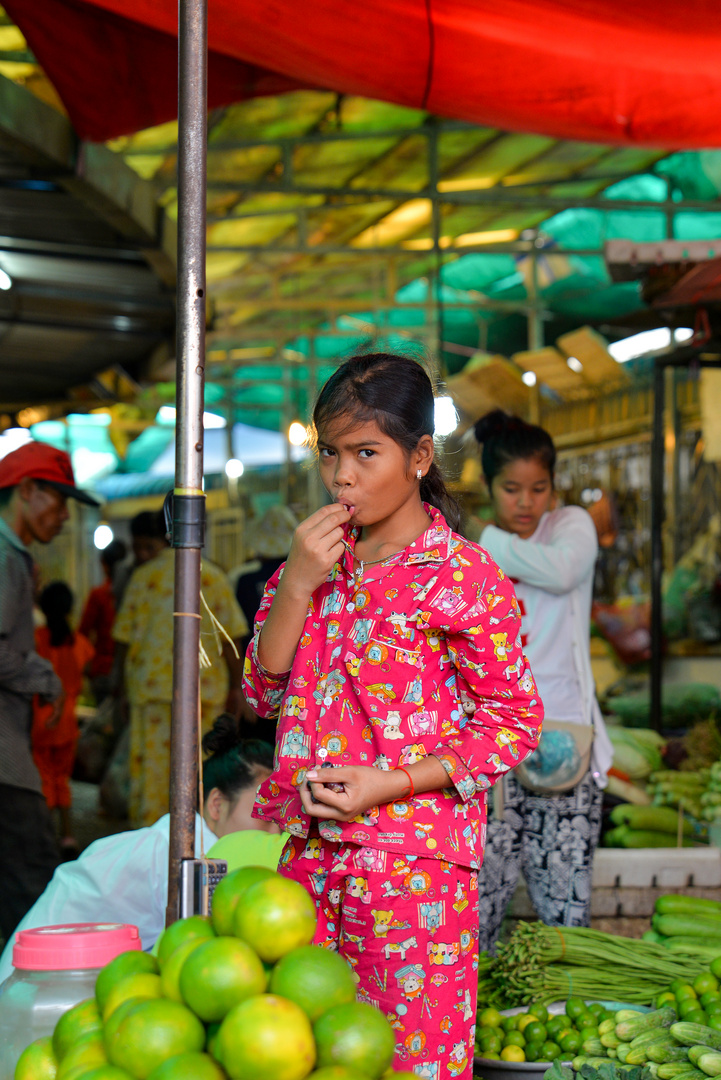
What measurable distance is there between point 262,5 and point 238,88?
1313 millimetres

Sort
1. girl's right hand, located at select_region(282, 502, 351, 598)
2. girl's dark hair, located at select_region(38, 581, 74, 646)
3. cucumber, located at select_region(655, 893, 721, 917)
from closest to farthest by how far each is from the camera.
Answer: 1. girl's right hand, located at select_region(282, 502, 351, 598)
2. cucumber, located at select_region(655, 893, 721, 917)
3. girl's dark hair, located at select_region(38, 581, 74, 646)

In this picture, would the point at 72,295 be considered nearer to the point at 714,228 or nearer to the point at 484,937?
the point at 484,937

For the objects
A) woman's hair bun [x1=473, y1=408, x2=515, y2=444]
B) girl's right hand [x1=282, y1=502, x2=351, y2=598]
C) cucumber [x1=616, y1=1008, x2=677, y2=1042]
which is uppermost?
woman's hair bun [x1=473, y1=408, x2=515, y2=444]

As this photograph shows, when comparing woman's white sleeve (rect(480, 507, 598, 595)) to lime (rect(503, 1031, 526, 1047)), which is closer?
lime (rect(503, 1031, 526, 1047))

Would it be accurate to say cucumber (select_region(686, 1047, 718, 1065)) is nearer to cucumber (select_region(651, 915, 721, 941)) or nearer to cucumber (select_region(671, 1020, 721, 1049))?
cucumber (select_region(671, 1020, 721, 1049))

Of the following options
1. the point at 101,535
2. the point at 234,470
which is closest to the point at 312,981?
the point at 234,470

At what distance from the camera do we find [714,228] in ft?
20.8

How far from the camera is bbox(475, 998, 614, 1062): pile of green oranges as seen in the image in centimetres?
241

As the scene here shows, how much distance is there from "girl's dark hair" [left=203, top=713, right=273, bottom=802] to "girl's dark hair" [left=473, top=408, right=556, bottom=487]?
108cm

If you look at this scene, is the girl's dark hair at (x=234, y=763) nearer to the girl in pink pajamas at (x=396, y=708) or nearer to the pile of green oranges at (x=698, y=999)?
the girl in pink pajamas at (x=396, y=708)

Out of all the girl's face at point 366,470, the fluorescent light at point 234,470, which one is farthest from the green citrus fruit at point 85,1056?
the fluorescent light at point 234,470

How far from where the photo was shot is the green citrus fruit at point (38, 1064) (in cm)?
121

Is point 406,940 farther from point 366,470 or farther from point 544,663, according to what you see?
point 544,663

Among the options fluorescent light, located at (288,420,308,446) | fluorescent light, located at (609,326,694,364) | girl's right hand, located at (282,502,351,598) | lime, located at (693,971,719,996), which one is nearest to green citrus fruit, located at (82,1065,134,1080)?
girl's right hand, located at (282,502,351,598)
